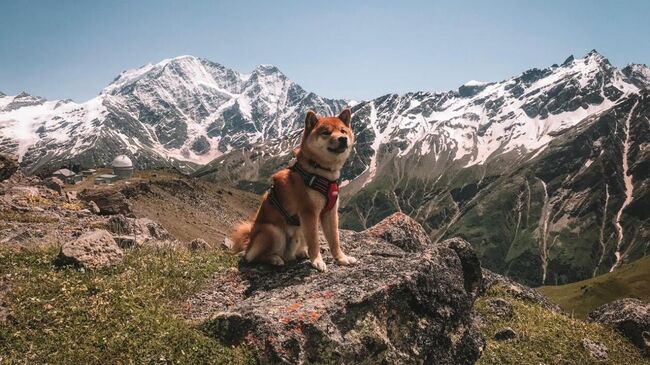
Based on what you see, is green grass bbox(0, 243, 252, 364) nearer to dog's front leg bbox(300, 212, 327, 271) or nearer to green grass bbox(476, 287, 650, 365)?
dog's front leg bbox(300, 212, 327, 271)

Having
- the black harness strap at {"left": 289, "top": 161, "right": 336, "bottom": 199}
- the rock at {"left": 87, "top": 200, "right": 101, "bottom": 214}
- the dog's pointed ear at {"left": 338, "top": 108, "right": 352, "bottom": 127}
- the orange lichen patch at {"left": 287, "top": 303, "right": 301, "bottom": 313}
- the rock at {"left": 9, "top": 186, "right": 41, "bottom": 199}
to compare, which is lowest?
the rock at {"left": 87, "top": 200, "right": 101, "bottom": 214}

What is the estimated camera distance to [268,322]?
10.2m

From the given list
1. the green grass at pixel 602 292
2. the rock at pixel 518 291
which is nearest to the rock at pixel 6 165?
the rock at pixel 518 291

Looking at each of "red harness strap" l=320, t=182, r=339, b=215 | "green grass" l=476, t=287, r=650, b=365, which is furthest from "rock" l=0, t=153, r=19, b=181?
"green grass" l=476, t=287, r=650, b=365

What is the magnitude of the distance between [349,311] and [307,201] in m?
2.95

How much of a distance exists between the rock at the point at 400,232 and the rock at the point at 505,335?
4505 millimetres

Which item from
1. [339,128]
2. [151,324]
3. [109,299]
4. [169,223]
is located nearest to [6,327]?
[109,299]

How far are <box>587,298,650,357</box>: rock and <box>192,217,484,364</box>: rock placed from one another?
A: 1295 centimetres

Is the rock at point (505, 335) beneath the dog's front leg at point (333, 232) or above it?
beneath

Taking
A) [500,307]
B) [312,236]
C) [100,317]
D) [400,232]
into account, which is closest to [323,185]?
[312,236]

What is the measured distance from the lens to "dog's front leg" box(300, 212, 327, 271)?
1235cm

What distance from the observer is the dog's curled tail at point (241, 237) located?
606 inches

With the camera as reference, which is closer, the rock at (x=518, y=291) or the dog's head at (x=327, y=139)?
the dog's head at (x=327, y=139)

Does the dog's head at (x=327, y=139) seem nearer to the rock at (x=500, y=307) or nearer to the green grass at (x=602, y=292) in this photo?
the rock at (x=500, y=307)
